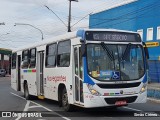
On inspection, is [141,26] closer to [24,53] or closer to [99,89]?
[24,53]

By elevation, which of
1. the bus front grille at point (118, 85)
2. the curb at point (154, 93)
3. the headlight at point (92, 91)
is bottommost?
the curb at point (154, 93)

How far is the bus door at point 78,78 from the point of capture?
44.3ft

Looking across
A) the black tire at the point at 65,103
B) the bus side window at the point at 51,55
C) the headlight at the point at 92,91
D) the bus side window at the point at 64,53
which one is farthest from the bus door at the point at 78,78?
the bus side window at the point at 51,55

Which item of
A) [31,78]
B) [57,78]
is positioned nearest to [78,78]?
[57,78]

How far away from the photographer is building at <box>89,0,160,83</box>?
132 feet

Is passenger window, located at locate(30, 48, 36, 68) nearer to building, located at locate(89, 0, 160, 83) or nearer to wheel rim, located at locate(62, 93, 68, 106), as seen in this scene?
wheel rim, located at locate(62, 93, 68, 106)

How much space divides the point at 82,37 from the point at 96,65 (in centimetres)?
109

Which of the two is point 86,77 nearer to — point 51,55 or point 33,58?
point 51,55

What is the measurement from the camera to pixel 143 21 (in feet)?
141

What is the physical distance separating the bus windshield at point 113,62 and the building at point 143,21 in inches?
1038

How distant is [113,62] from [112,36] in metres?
0.96

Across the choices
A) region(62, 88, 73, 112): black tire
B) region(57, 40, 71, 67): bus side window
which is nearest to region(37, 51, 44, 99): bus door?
region(57, 40, 71, 67): bus side window

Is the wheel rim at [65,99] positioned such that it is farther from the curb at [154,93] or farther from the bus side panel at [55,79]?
the curb at [154,93]

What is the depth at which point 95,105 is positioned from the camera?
12891 millimetres
